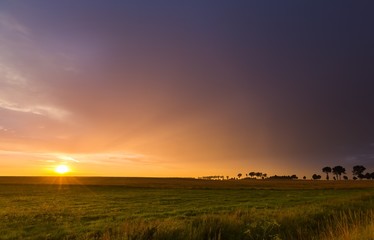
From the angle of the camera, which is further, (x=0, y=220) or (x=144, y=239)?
(x=0, y=220)

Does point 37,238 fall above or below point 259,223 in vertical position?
below

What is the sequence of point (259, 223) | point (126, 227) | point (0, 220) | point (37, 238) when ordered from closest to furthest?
point (126, 227) → point (259, 223) → point (37, 238) → point (0, 220)

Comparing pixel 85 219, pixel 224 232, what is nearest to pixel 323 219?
pixel 224 232

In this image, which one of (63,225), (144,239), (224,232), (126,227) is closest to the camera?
(144,239)

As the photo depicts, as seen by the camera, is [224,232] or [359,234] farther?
[224,232]

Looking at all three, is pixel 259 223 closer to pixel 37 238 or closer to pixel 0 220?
pixel 37 238

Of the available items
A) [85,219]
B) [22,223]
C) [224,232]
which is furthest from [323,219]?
[22,223]

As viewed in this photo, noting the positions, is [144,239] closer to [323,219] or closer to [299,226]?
[299,226]

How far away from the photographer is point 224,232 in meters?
17.8

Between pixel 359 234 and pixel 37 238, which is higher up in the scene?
pixel 359 234

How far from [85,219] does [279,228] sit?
18.5 meters

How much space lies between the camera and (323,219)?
2325cm

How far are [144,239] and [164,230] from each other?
1571 mm

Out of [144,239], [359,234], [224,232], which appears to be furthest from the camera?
[224,232]
